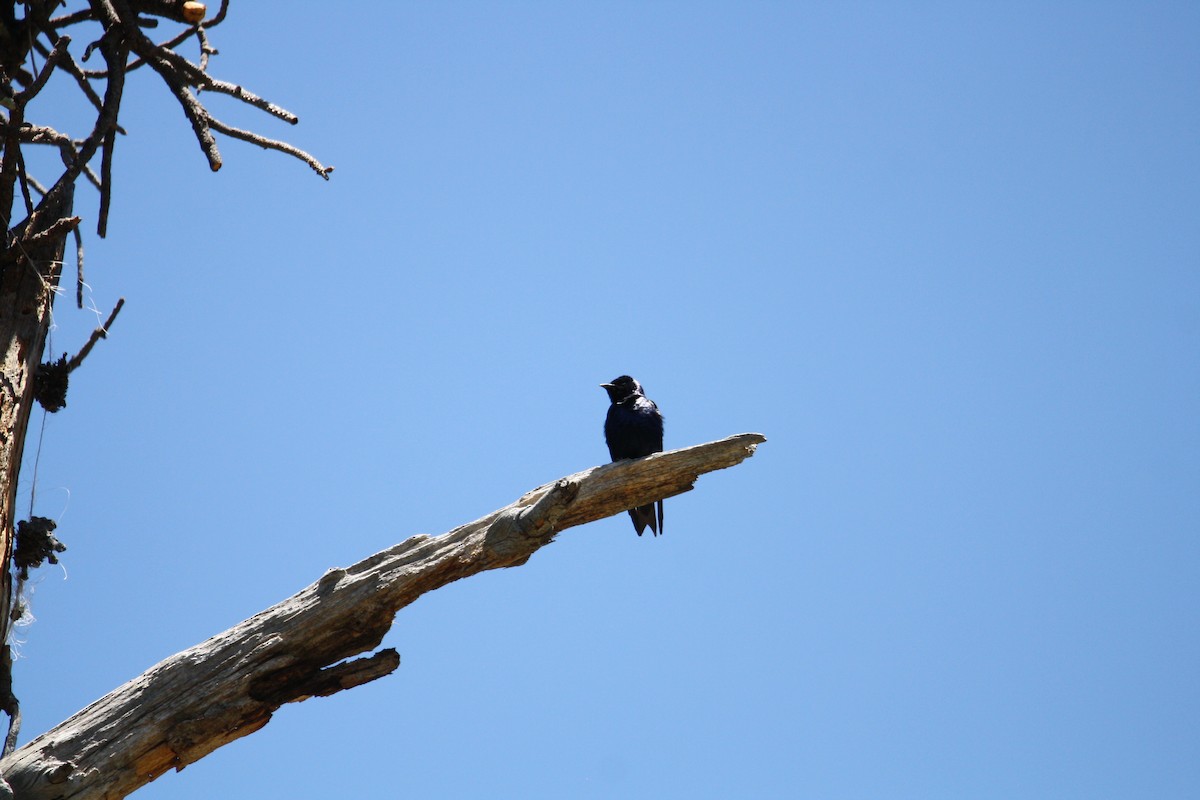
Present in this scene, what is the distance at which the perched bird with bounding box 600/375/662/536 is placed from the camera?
359 inches

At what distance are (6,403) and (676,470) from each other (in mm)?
3798

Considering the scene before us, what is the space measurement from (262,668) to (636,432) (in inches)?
186

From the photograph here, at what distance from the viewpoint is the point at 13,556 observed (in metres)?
5.46

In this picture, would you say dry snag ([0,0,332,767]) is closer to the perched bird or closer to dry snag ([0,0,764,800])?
dry snag ([0,0,764,800])

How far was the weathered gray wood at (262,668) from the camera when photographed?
480cm

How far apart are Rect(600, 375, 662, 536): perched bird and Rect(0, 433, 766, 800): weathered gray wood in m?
3.28

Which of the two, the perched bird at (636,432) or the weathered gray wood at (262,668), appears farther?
the perched bird at (636,432)

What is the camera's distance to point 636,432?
30.2 ft

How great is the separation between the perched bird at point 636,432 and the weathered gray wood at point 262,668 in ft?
10.8

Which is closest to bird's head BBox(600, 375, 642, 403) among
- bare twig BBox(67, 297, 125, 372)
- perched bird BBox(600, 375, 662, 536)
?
perched bird BBox(600, 375, 662, 536)

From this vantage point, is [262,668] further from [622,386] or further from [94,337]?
[622,386]

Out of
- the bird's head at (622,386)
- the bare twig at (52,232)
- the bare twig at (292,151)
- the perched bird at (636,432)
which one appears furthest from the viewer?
the bird's head at (622,386)

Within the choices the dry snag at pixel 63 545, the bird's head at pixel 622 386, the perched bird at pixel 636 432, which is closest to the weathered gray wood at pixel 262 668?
the dry snag at pixel 63 545

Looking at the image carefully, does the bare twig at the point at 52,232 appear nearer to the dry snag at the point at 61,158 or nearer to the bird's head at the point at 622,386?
the dry snag at the point at 61,158
